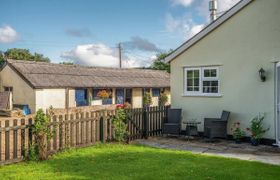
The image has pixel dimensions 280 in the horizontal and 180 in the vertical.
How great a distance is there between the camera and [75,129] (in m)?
9.02

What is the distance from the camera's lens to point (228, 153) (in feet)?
28.5

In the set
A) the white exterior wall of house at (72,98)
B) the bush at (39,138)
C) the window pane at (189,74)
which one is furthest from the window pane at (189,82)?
the white exterior wall of house at (72,98)

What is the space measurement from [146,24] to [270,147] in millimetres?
13975

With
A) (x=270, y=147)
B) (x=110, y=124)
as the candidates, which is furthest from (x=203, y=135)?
(x=110, y=124)

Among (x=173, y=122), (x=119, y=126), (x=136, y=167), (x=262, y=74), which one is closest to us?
(x=136, y=167)

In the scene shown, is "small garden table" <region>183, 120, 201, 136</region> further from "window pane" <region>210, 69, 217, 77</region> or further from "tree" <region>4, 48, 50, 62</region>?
"tree" <region>4, 48, 50, 62</region>

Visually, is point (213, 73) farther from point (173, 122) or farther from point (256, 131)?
point (256, 131)

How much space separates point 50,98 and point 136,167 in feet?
56.8

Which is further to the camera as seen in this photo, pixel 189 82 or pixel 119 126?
pixel 189 82

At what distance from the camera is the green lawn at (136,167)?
6.15 m

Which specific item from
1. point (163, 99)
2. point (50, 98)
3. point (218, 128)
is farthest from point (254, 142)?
point (163, 99)

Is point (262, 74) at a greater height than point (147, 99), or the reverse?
point (262, 74)

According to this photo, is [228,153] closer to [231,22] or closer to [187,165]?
[187,165]

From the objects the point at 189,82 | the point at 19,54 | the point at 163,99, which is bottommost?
the point at 163,99
